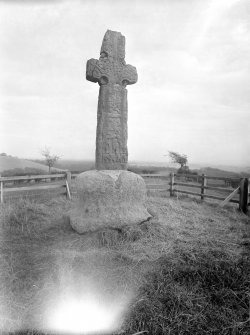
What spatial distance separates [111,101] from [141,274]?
11.1ft

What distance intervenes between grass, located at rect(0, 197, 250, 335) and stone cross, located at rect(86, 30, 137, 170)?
1528mm

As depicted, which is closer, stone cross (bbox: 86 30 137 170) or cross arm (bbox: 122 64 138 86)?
stone cross (bbox: 86 30 137 170)

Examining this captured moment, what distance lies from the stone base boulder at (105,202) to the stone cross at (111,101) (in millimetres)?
449

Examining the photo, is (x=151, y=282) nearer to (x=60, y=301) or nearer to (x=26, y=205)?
(x=60, y=301)

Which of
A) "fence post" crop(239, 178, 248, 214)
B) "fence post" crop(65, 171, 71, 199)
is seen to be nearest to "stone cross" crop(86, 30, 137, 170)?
"fence post" crop(239, 178, 248, 214)

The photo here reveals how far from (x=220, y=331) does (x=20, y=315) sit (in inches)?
72.9

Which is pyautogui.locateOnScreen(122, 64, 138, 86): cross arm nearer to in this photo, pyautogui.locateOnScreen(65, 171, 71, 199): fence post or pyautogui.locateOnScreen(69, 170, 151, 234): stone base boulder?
pyautogui.locateOnScreen(69, 170, 151, 234): stone base boulder

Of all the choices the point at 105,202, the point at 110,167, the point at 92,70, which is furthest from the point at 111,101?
the point at 105,202

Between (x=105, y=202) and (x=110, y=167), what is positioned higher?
(x=110, y=167)

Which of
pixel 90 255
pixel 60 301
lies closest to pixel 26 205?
pixel 90 255

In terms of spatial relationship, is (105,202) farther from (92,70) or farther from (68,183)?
(68,183)

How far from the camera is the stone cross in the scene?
539 centimetres

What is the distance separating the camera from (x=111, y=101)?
213 inches

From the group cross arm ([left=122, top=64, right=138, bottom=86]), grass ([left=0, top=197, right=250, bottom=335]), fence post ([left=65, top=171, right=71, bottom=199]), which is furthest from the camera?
fence post ([left=65, top=171, right=71, bottom=199])
